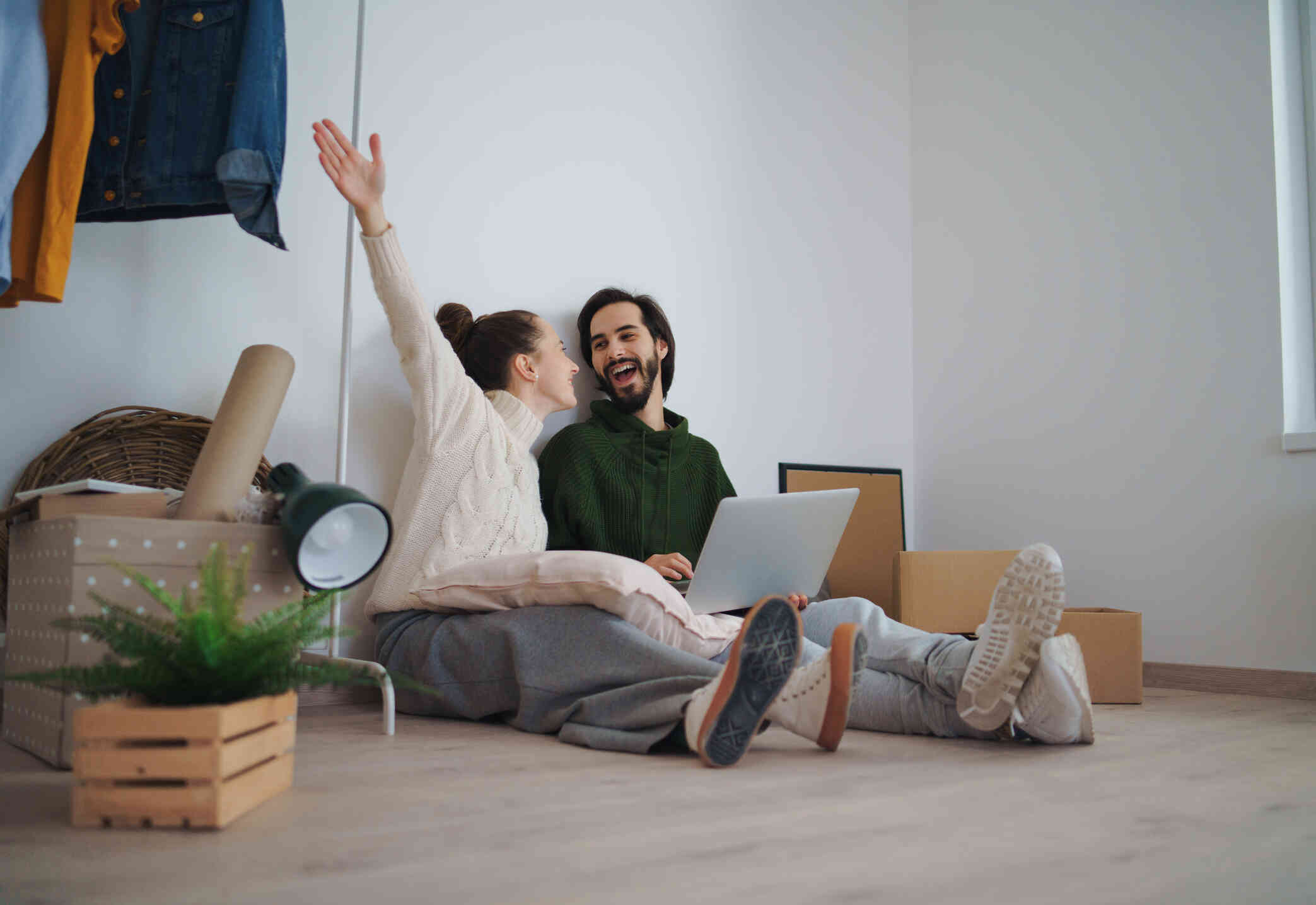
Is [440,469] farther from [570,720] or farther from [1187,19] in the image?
[1187,19]

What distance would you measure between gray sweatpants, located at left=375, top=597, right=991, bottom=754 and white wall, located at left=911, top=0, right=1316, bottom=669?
1.24 meters

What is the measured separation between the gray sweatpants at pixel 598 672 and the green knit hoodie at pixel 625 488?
0.50 m

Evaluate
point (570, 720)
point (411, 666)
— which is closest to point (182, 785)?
point (570, 720)

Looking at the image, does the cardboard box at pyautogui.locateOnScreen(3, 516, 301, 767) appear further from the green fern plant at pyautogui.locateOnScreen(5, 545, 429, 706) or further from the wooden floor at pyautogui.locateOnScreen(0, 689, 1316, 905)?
the green fern plant at pyautogui.locateOnScreen(5, 545, 429, 706)

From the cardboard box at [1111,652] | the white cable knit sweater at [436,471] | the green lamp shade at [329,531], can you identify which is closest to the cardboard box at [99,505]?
Answer: the green lamp shade at [329,531]

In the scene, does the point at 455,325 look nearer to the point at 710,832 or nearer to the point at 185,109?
the point at 185,109

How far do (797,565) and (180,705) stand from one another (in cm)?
117

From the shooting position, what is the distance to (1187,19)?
280cm

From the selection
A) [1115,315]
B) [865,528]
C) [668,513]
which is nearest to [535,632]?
[668,513]

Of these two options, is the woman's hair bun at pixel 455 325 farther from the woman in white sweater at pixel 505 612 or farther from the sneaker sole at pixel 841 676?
the sneaker sole at pixel 841 676

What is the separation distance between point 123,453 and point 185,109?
2.07ft

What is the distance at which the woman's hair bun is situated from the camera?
2346mm

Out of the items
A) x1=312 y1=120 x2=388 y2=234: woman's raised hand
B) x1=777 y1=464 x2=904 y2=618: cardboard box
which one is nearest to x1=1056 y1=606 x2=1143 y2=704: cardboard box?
x1=777 y1=464 x2=904 y2=618: cardboard box

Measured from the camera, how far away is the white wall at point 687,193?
7.90 ft
